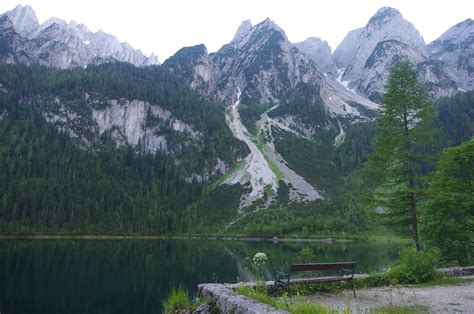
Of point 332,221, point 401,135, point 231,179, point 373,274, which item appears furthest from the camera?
point 231,179

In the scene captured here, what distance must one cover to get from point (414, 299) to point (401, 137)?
14.5 metres

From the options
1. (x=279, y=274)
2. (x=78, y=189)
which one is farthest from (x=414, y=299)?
(x=78, y=189)

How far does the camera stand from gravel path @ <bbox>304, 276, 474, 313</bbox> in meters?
11.0

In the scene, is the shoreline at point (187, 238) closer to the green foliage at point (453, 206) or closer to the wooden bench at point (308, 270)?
the green foliage at point (453, 206)

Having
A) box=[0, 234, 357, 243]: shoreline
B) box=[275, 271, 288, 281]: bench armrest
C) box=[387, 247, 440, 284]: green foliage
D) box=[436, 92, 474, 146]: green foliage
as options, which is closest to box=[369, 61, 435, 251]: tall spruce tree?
box=[387, 247, 440, 284]: green foliage

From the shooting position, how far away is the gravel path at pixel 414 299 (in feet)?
36.2

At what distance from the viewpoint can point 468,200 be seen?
832 inches

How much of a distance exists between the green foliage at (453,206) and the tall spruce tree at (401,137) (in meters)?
1.09

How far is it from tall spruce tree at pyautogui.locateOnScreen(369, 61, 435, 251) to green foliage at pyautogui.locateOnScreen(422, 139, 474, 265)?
3.57ft

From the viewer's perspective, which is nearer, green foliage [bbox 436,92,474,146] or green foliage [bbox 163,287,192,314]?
green foliage [bbox 163,287,192,314]

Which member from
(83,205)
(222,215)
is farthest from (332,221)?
(83,205)

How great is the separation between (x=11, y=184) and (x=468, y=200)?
153634 mm

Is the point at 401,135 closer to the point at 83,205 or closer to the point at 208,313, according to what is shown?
the point at 208,313

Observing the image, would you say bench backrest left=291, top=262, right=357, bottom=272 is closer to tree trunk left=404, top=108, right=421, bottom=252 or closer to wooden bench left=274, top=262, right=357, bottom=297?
wooden bench left=274, top=262, right=357, bottom=297
